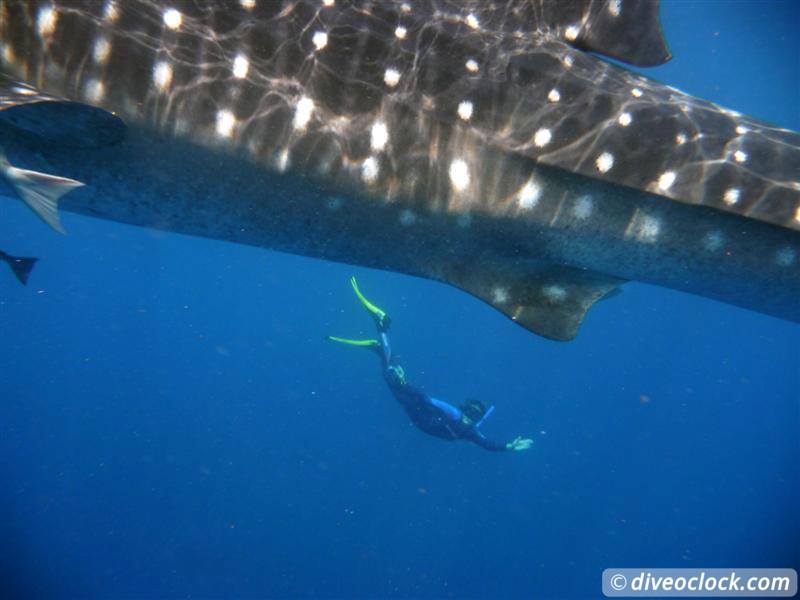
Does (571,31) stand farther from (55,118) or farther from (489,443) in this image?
(489,443)

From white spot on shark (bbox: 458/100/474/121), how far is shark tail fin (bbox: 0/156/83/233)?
1.97 metres

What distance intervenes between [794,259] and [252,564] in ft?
78.4

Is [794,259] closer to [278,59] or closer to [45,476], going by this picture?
[278,59]

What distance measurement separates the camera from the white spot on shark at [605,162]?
303 cm

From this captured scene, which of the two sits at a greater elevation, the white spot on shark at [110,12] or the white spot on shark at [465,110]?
the white spot on shark at [110,12]

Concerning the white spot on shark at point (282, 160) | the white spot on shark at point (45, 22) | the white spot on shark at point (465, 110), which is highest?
the white spot on shark at point (465, 110)

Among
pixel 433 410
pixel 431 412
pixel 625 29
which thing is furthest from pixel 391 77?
pixel 431 412

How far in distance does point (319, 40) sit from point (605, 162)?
5.55ft

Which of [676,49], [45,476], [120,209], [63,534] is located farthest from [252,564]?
[676,49]

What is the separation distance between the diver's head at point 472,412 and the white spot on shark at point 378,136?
11.6m

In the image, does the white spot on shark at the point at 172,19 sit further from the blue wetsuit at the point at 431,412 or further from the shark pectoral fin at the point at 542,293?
the blue wetsuit at the point at 431,412

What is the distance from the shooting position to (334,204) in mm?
3221

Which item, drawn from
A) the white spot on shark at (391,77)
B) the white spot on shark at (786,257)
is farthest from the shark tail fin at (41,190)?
the white spot on shark at (786,257)

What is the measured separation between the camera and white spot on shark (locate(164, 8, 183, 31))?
293 centimetres
